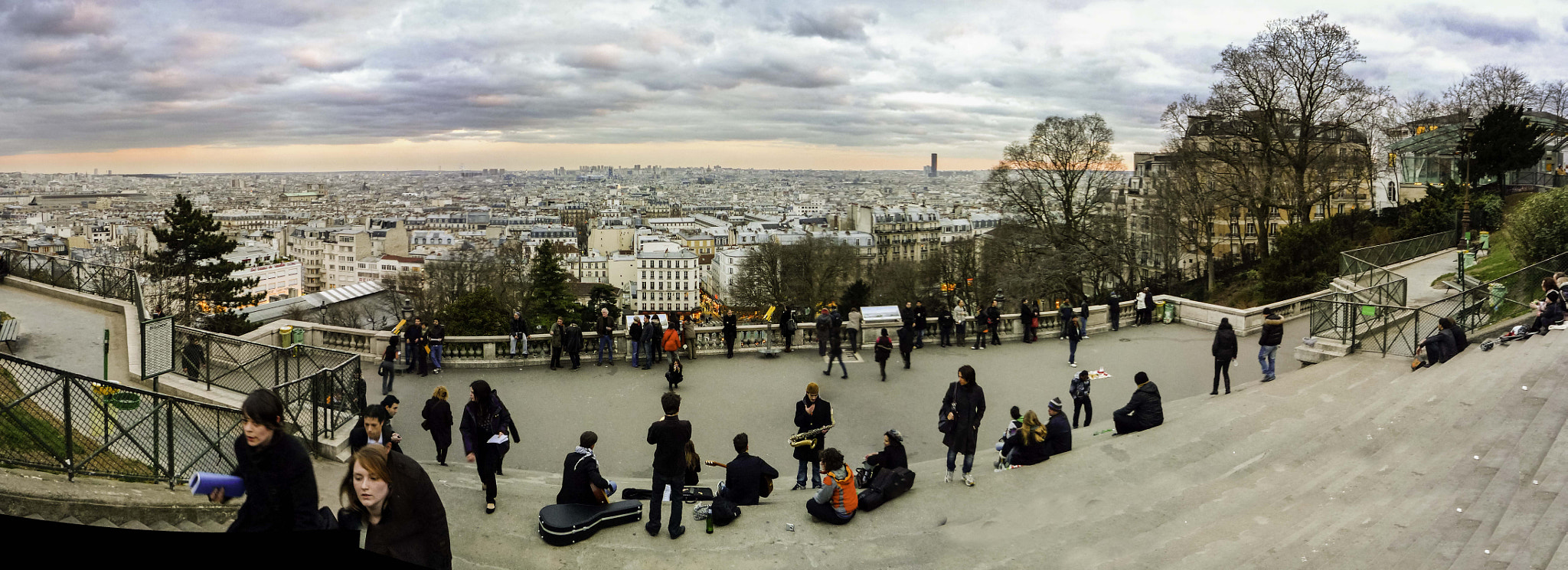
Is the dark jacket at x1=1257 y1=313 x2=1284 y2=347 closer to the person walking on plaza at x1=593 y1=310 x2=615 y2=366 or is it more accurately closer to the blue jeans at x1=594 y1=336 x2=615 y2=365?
the person walking on plaza at x1=593 y1=310 x2=615 y2=366

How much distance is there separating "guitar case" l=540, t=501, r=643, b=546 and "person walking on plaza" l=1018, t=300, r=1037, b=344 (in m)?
12.7

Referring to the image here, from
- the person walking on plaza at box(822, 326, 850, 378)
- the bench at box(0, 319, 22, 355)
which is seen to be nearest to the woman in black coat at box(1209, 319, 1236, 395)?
the person walking on plaza at box(822, 326, 850, 378)

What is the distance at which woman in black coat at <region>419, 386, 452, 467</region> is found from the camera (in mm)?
9500

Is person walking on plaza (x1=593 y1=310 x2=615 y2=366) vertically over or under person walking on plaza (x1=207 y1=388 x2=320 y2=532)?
under

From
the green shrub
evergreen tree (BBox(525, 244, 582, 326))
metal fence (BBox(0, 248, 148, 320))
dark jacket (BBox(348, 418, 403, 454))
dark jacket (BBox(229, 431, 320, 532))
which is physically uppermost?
the green shrub

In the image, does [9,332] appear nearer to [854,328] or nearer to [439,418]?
[439,418]

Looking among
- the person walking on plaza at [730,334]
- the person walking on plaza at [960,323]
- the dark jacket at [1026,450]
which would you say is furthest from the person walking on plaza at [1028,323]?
the dark jacket at [1026,450]

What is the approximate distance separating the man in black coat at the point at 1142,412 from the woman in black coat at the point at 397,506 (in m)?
8.76

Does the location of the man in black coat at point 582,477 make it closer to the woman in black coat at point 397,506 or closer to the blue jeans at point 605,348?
A: the woman in black coat at point 397,506

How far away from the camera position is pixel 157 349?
11289 millimetres

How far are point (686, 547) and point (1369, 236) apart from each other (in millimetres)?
35256

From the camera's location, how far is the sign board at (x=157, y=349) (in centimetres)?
1091

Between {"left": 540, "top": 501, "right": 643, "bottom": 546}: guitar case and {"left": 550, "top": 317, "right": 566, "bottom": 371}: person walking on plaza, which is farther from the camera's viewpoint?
{"left": 550, "top": 317, "right": 566, "bottom": 371}: person walking on plaza

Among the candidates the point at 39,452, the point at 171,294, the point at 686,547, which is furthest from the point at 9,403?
the point at 171,294
